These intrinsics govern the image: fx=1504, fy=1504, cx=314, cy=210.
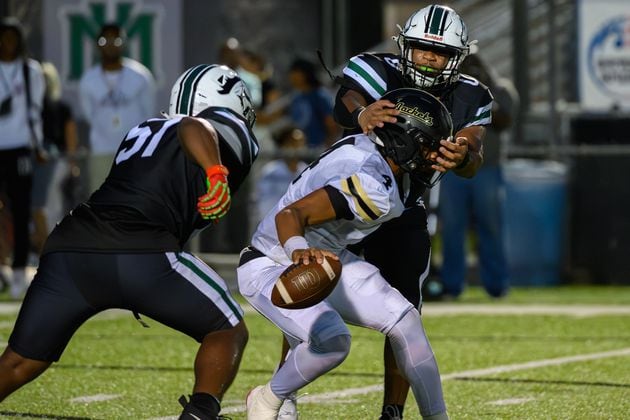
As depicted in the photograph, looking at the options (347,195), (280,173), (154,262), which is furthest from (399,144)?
(280,173)

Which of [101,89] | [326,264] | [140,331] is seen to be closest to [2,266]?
[101,89]

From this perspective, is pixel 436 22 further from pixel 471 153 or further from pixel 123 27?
pixel 123 27

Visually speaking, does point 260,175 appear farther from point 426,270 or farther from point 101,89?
point 426,270

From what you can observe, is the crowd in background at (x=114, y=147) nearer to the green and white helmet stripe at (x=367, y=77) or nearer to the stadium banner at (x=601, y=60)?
the stadium banner at (x=601, y=60)

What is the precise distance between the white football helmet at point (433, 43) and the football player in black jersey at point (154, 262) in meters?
0.85

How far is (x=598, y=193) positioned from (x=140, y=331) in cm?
→ 501

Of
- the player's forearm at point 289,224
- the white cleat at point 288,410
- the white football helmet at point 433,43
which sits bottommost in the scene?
the white cleat at point 288,410

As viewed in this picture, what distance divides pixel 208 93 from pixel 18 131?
18.3 feet

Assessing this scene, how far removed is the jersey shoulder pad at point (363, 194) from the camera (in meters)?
4.92

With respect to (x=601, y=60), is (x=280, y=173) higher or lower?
lower

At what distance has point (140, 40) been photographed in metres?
12.5

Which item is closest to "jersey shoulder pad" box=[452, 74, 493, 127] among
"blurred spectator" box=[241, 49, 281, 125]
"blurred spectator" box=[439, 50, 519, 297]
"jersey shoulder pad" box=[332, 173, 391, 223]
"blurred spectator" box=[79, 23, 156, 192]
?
"jersey shoulder pad" box=[332, 173, 391, 223]

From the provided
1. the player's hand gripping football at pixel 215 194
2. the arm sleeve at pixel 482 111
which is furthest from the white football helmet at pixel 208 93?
the arm sleeve at pixel 482 111

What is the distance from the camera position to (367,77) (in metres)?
5.79
